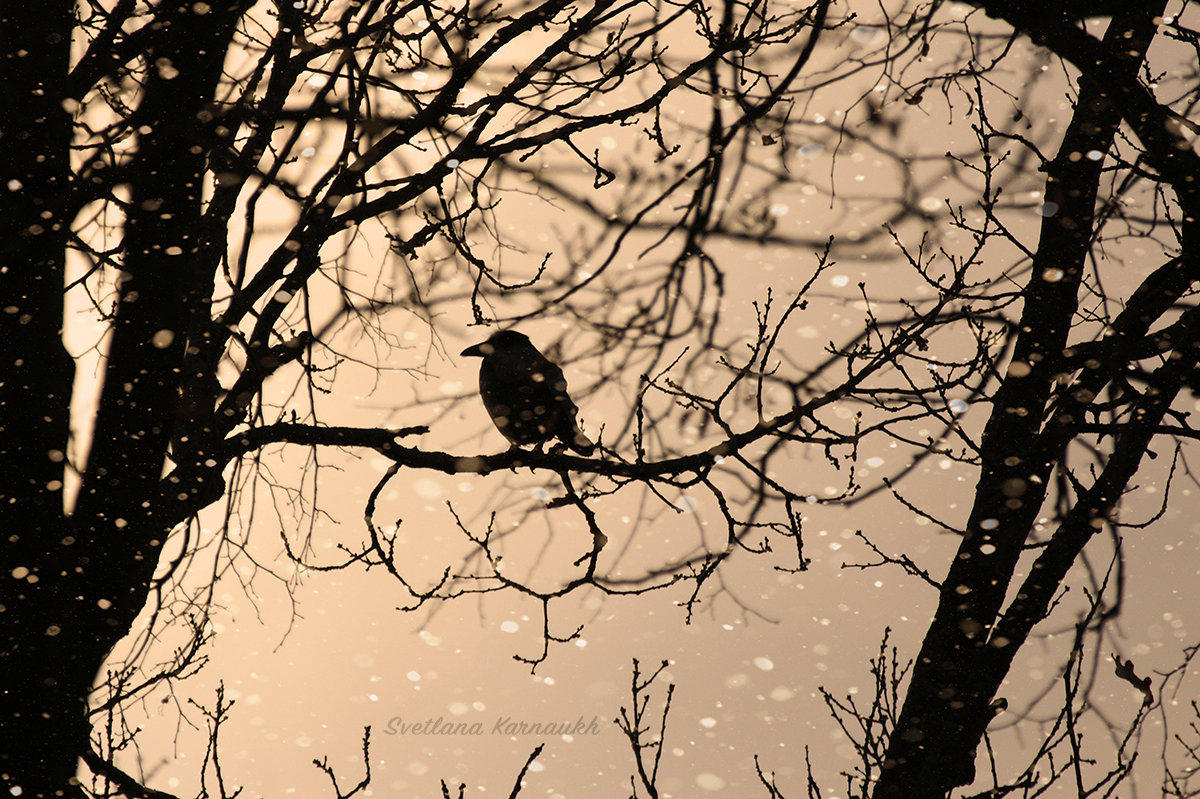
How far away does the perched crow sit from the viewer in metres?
4.52

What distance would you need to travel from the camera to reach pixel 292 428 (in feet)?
8.83

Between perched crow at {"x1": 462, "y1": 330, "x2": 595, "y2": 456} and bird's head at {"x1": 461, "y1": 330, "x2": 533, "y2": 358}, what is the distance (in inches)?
0.7

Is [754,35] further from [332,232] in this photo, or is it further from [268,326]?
[268,326]

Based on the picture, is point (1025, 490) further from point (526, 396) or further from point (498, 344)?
point (498, 344)

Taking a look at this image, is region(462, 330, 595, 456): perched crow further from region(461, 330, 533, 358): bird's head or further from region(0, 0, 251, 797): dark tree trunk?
region(0, 0, 251, 797): dark tree trunk

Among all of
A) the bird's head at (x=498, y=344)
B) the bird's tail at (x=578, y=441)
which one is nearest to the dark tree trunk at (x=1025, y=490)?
the bird's tail at (x=578, y=441)

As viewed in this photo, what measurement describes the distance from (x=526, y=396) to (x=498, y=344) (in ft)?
1.20

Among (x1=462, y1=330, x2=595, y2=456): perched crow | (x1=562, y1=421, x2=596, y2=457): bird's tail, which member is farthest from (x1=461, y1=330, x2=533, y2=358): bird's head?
(x1=562, y1=421, x2=596, y2=457): bird's tail

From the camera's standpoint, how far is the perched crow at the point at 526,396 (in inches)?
178

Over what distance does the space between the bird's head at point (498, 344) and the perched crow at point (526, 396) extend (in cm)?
2

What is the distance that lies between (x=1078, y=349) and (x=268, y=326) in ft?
9.74

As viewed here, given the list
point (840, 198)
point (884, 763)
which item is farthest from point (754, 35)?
point (884, 763)

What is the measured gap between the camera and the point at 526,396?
454 centimetres

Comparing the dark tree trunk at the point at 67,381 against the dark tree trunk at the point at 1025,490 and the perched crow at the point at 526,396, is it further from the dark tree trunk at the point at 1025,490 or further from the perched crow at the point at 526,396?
the dark tree trunk at the point at 1025,490
